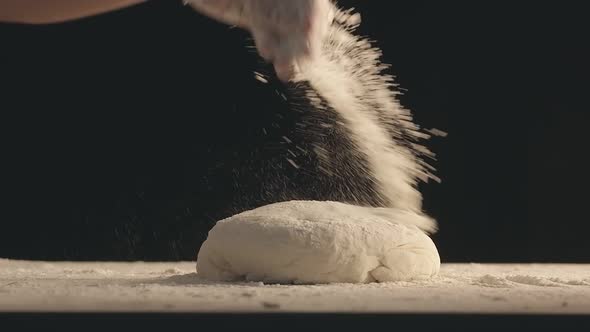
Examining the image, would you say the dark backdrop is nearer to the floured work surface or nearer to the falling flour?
the falling flour

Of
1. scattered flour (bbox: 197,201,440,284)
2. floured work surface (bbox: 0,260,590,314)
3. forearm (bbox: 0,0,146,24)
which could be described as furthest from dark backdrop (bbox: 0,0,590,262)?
forearm (bbox: 0,0,146,24)

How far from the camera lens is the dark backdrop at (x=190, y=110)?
3.68m

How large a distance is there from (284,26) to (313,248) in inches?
45.9

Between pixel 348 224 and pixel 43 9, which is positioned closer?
pixel 43 9

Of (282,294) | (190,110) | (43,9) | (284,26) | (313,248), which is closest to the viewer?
(284,26)

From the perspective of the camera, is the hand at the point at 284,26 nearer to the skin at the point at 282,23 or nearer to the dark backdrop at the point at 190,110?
the skin at the point at 282,23

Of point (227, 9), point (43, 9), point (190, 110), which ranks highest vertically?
point (227, 9)

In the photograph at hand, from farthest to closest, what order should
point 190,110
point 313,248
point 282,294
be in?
point 190,110, point 313,248, point 282,294

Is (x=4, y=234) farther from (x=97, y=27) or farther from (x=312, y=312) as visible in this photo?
(x=312, y=312)

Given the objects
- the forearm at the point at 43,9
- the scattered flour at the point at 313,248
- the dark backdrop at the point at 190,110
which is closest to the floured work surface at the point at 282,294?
the scattered flour at the point at 313,248

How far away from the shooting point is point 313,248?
7.80ft

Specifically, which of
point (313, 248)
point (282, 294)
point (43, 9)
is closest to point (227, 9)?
point (43, 9)

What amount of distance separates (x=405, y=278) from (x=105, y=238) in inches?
63.3

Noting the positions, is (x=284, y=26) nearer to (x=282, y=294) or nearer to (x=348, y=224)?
(x=282, y=294)
